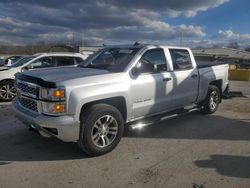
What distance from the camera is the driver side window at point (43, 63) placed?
10344 mm

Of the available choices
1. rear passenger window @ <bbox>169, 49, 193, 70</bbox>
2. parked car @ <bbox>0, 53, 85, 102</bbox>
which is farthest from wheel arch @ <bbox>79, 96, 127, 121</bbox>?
parked car @ <bbox>0, 53, 85, 102</bbox>

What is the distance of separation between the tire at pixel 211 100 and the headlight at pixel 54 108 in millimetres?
4489

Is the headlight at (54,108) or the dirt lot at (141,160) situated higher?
the headlight at (54,108)

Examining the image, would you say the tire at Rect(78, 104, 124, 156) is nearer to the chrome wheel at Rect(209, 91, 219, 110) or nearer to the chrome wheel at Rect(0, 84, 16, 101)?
the chrome wheel at Rect(209, 91, 219, 110)

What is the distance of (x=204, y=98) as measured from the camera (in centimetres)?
747

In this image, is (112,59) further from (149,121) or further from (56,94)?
(56,94)

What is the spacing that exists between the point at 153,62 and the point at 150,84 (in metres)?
0.54

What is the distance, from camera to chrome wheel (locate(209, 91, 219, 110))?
776 centimetres

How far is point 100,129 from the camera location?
188 inches

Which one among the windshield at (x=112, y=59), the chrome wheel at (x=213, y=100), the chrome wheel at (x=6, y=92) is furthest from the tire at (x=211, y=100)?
the chrome wheel at (x=6, y=92)

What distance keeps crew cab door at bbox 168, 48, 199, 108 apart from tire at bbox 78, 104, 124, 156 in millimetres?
1690

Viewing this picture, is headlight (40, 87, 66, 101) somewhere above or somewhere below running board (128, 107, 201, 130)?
above

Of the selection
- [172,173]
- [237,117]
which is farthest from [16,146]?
[237,117]

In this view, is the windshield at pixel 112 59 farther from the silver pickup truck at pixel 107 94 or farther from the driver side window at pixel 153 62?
the driver side window at pixel 153 62
